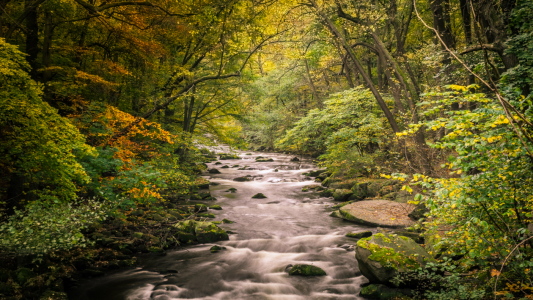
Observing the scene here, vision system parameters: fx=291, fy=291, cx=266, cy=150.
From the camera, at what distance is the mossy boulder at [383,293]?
608 cm

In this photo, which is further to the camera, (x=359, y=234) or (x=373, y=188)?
(x=373, y=188)

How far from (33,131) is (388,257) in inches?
316

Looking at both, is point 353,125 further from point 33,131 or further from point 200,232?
point 33,131

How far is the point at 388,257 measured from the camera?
6551mm

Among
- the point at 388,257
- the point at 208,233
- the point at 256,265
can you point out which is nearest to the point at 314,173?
the point at 208,233

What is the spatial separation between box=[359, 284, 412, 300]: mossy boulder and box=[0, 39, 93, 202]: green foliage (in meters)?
6.69

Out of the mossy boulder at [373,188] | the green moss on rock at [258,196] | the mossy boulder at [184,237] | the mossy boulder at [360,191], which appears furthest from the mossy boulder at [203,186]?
the mossy boulder at [373,188]

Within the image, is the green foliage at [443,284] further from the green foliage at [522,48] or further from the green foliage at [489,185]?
the green foliage at [522,48]

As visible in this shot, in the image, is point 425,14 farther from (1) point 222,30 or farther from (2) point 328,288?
(2) point 328,288

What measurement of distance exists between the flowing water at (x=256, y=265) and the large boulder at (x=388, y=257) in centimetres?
86

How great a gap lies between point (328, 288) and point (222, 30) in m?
8.79

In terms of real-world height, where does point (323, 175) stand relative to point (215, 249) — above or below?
above

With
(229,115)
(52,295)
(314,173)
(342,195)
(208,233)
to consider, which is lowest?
(342,195)

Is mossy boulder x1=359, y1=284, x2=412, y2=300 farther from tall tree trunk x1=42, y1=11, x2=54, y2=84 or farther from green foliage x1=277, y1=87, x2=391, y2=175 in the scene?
tall tree trunk x1=42, y1=11, x2=54, y2=84
